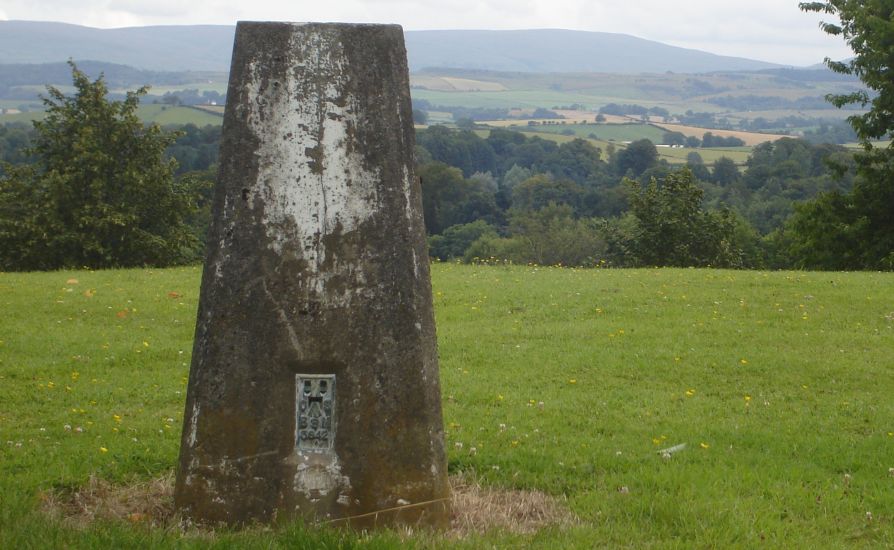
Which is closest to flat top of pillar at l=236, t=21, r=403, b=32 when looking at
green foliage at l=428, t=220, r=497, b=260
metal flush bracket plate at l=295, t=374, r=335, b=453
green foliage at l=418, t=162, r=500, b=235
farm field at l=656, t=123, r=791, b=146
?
metal flush bracket plate at l=295, t=374, r=335, b=453

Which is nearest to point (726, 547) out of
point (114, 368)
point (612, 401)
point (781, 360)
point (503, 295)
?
point (612, 401)

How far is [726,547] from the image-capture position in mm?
6590

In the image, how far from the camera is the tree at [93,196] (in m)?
33.9

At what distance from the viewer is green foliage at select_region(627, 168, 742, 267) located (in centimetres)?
3912

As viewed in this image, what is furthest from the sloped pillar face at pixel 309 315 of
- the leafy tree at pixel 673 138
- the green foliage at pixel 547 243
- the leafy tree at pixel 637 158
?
the leafy tree at pixel 673 138

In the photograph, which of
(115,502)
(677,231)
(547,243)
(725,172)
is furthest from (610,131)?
(115,502)

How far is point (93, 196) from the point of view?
35062 millimetres

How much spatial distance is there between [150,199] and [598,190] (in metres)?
63.4

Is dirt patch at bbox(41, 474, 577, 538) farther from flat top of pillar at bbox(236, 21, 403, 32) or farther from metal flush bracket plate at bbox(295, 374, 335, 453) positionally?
flat top of pillar at bbox(236, 21, 403, 32)

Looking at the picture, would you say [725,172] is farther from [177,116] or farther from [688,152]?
[177,116]

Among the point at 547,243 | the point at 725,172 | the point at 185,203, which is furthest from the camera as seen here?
the point at 725,172

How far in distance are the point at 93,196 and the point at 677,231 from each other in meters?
21.4

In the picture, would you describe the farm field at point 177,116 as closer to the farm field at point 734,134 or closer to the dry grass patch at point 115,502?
the farm field at point 734,134

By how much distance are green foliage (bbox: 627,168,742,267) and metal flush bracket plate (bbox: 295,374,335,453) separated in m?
33.3
